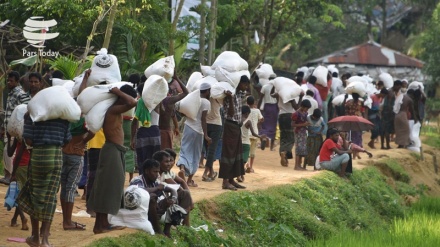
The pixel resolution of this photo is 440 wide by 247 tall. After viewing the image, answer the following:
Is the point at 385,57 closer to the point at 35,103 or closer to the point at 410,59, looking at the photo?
the point at 410,59

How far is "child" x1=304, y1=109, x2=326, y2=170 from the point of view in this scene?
1689 centimetres

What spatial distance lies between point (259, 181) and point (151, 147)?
308 centimetres

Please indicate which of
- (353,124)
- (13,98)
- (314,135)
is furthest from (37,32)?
(353,124)

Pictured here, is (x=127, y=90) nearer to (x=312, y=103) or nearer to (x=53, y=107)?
(x=53, y=107)

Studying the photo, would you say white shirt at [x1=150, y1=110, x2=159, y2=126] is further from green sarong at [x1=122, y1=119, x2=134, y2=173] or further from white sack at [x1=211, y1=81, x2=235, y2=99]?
white sack at [x1=211, y1=81, x2=235, y2=99]

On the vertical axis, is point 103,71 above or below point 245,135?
above

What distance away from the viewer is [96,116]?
366 inches

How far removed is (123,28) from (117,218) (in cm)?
870

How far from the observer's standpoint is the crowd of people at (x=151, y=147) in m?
8.80

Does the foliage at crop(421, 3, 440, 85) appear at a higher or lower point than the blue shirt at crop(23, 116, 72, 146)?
higher


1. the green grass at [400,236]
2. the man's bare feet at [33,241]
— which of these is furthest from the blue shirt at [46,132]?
the green grass at [400,236]

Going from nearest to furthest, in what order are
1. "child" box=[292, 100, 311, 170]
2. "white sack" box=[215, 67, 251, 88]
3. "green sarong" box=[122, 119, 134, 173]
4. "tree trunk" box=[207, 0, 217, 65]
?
"green sarong" box=[122, 119, 134, 173] → "white sack" box=[215, 67, 251, 88] → "child" box=[292, 100, 311, 170] → "tree trunk" box=[207, 0, 217, 65]

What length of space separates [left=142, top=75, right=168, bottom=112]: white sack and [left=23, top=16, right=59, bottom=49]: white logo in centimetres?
310
